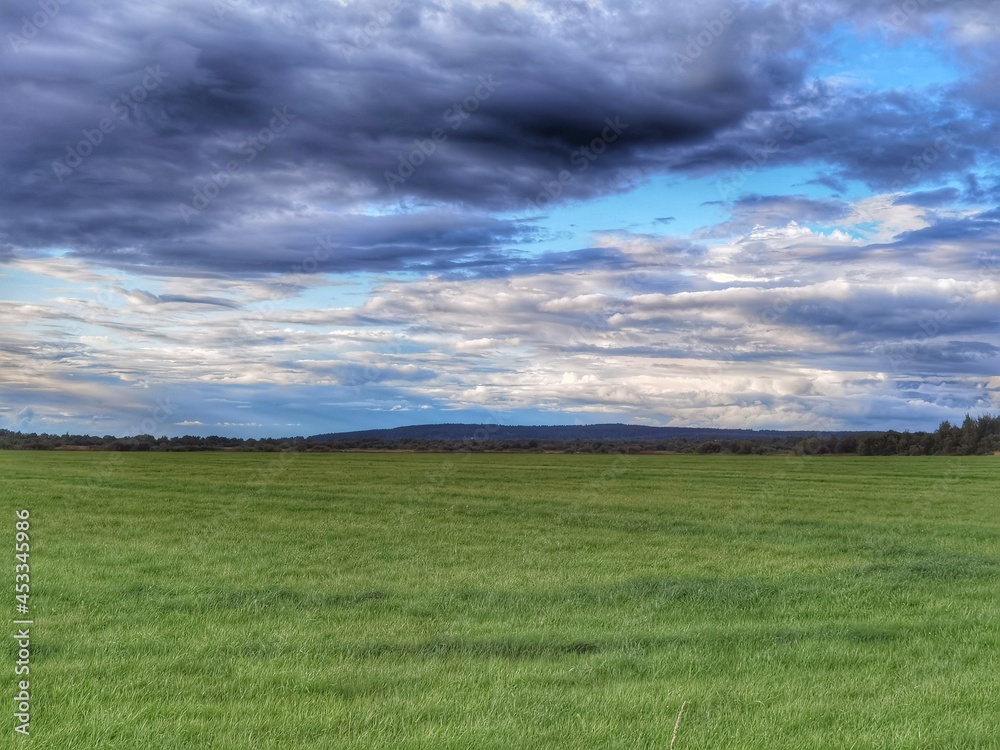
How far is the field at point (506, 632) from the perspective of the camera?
8.36m

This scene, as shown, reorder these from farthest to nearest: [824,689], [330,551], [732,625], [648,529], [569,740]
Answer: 1. [648,529]
2. [330,551]
3. [732,625]
4. [824,689]
5. [569,740]

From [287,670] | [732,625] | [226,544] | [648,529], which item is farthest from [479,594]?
[648,529]

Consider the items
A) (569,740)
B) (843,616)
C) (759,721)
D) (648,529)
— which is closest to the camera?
(569,740)

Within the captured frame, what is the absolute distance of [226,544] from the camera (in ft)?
73.0

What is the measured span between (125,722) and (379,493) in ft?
107

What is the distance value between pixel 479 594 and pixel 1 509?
23819mm

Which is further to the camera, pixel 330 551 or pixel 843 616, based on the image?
pixel 330 551

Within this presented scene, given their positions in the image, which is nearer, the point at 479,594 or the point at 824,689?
the point at 824,689

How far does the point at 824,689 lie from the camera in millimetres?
9828

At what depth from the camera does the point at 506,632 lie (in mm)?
12438

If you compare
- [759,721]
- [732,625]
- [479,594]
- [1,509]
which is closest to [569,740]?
[759,721]

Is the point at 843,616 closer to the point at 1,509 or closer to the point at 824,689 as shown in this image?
the point at 824,689

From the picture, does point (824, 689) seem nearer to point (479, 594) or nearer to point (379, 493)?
point (479, 594)

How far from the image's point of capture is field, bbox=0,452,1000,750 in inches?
329
